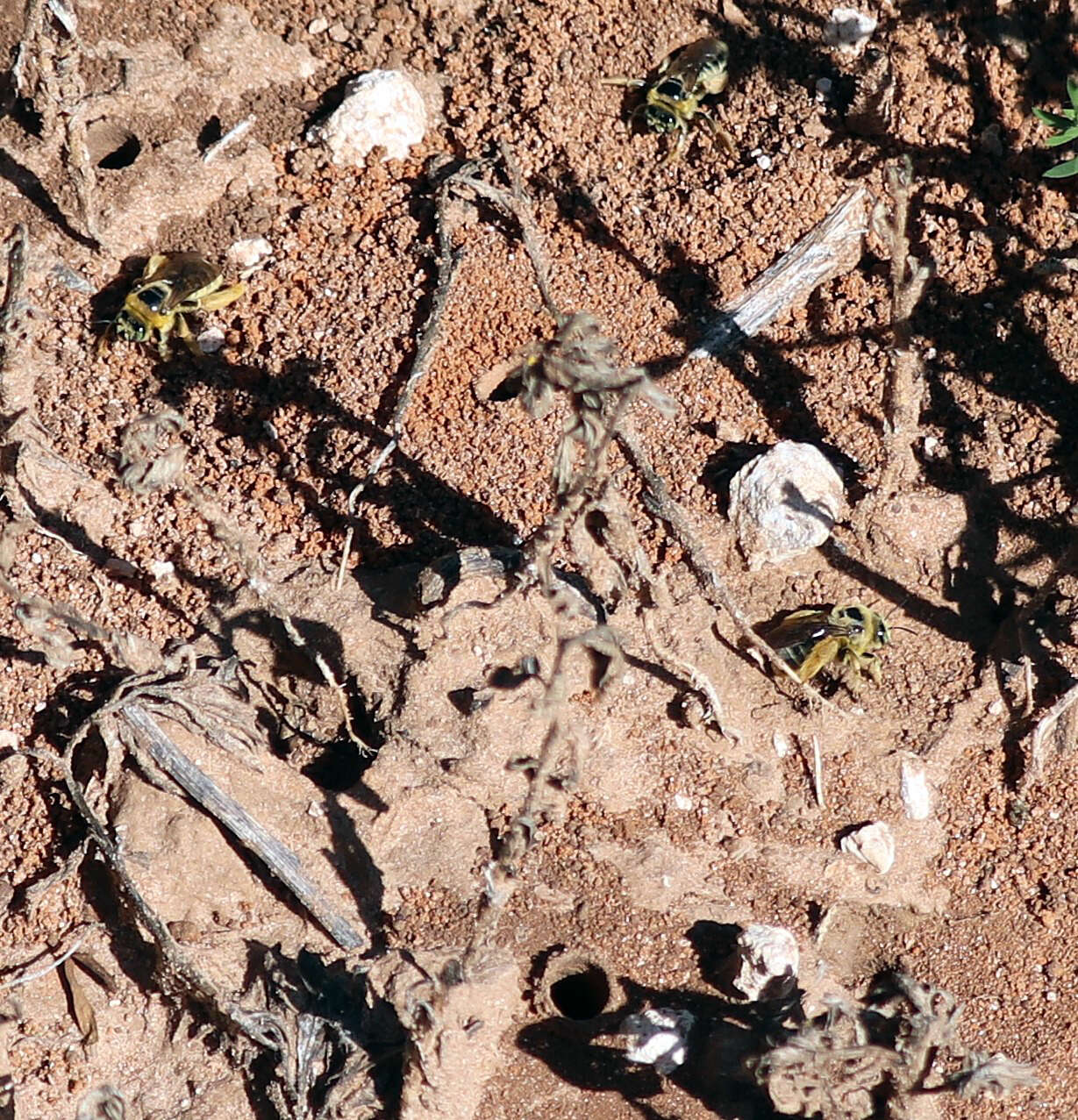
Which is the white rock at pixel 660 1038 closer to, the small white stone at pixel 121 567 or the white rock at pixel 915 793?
the white rock at pixel 915 793

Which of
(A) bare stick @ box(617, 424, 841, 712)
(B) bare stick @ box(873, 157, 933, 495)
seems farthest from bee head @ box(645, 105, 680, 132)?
(A) bare stick @ box(617, 424, 841, 712)

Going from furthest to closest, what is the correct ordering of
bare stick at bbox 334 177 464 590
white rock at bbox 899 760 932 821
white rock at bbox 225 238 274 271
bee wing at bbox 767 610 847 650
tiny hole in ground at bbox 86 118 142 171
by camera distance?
tiny hole in ground at bbox 86 118 142 171 → white rock at bbox 225 238 274 271 → bare stick at bbox 334 177 464 590 → bee wing at bbox 767 610 847 650 → white rock at bbox 899 760 932 821

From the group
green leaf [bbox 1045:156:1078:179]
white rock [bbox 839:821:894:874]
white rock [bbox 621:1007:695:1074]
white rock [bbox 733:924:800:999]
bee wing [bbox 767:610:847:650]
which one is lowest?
white rock [bbox 621:1007:695:1074]

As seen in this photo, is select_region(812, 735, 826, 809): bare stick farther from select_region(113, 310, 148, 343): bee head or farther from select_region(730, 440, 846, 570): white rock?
select_region(113, 310, 148, 343): bee head

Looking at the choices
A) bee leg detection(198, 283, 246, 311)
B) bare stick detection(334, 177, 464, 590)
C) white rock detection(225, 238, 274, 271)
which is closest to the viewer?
bare stick detection(334, 177, 464, 590)

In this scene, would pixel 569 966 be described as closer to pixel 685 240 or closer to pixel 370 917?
pixel 370 917

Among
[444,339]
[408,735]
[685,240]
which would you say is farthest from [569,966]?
[685,240]

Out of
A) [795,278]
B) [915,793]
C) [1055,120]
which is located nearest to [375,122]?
[795,278]
